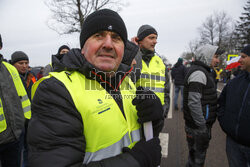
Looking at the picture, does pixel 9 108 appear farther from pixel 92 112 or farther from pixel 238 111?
pixel 238 111

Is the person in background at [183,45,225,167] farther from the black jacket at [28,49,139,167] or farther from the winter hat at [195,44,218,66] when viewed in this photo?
the black jacket at [28,49,139,167]

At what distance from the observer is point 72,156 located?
0.80m

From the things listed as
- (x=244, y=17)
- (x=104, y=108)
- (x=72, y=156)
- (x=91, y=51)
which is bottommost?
(x=72, y=156)

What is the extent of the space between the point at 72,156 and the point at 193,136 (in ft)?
7.69

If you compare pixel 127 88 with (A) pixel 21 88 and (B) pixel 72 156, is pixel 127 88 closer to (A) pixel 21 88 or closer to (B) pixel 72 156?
(B) pixel 72 156

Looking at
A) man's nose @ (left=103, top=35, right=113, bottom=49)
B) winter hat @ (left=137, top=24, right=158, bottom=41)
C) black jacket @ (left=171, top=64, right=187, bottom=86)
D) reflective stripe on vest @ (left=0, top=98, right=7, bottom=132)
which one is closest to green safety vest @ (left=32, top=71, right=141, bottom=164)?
man's nose @ (left=103, top=35, right=113, bottom=49)

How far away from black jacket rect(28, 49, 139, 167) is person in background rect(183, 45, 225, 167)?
1854 millimetres

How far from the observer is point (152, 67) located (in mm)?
2801

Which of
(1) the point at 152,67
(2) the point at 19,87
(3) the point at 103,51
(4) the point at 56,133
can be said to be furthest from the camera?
(1) the point at 152,67

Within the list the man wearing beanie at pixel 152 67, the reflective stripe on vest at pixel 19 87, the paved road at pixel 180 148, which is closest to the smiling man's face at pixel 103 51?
the man wearing beanie at pixel 152 67

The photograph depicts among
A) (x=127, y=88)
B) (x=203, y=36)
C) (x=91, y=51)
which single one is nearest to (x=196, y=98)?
(x=127, y=88)

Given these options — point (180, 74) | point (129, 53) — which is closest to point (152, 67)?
point (129, 53)

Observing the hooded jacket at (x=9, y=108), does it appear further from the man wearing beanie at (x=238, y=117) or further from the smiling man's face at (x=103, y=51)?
the man wearing beanie at (x=238, y=117)

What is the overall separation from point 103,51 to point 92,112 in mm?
488
